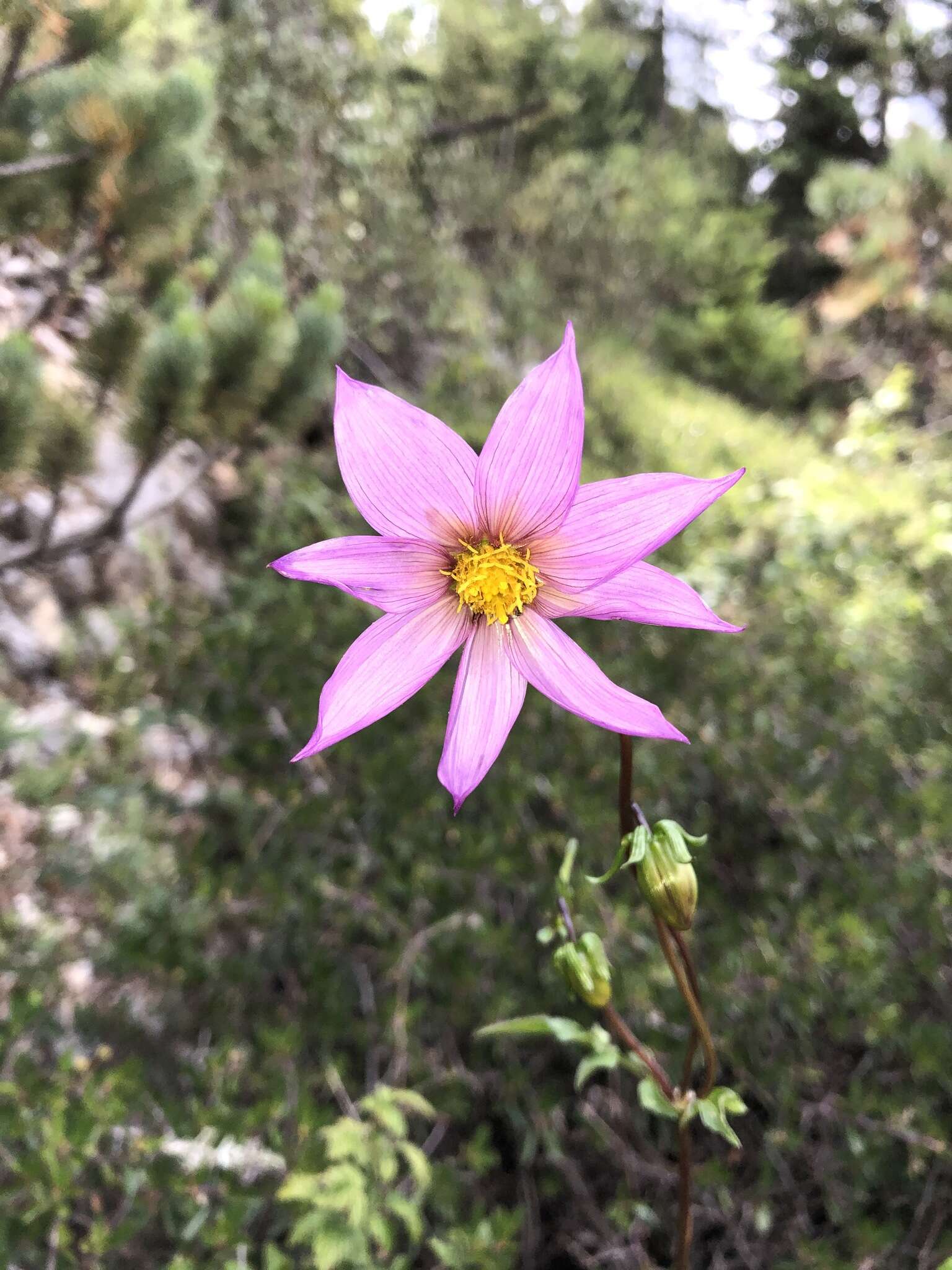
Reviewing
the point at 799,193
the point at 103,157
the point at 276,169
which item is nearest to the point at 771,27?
the point at 799,193

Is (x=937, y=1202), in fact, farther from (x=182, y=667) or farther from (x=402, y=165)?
(x=402, y=165)

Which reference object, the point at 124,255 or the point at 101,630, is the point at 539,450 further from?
the point at 101,630

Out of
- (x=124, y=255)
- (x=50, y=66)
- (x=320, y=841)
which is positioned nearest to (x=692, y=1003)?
(x=320, y=841)

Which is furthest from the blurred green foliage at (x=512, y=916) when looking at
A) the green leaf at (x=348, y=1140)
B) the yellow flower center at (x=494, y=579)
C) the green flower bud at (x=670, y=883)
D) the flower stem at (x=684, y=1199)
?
the yellow flower center at (x=494, y=579)

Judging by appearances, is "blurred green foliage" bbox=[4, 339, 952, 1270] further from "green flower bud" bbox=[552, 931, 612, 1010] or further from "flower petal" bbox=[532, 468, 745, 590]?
"flower petal" bbox=[532, 468, 745, 590]

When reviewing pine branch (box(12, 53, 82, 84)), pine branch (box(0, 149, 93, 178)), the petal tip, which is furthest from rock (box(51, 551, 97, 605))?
the petal tip

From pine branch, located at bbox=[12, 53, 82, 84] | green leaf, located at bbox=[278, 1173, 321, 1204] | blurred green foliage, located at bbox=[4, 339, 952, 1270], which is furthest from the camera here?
pine branch, located at bbox=[12, 53, 82, 84]

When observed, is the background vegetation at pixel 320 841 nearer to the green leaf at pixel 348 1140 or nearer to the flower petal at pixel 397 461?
the green leaf at pixel 348 1140
